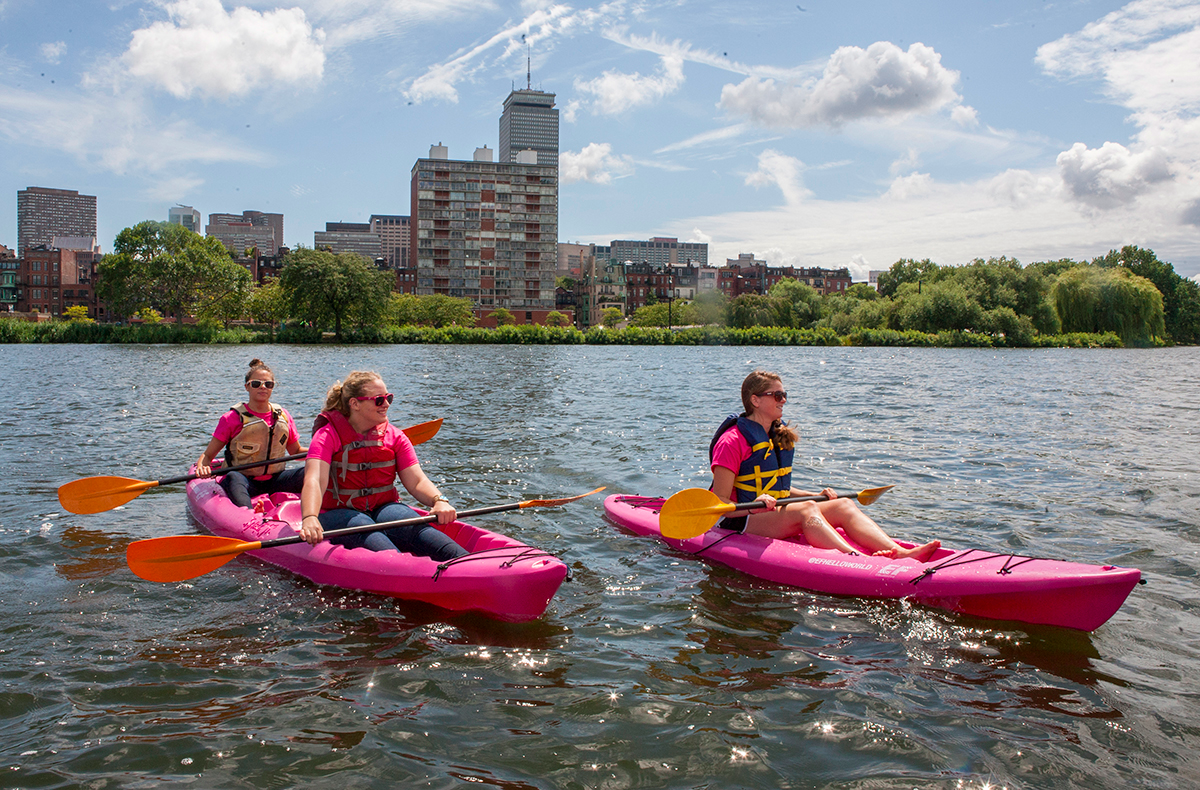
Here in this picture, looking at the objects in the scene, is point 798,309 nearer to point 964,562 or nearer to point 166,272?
point 166,272

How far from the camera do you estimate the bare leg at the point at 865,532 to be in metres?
5.62

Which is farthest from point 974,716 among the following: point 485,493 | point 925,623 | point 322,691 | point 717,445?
point 485,493

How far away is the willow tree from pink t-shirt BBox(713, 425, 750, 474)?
61706mm

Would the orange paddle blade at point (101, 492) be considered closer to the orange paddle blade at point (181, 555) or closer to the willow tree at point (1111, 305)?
the orange paddle blade at point (181, 555)

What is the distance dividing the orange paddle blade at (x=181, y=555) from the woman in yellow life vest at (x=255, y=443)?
1763 millimetres

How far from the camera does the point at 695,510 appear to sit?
596 centimetres

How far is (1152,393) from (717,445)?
74.5ft

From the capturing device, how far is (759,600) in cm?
570

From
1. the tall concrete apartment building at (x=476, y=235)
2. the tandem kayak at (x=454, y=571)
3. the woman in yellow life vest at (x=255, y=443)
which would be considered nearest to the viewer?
the tandem kayak at (x=454, y=571)

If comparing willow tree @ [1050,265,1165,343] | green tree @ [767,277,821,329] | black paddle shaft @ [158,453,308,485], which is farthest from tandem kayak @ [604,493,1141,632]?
green tree @ [767,277,821,329]

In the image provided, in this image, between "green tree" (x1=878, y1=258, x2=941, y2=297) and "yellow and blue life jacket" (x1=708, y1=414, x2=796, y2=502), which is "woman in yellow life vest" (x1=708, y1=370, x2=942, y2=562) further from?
"green tree" (x1=878, y1=258, x2=941, y2=297)

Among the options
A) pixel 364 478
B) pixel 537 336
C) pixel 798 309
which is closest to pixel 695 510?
pixel 364 478

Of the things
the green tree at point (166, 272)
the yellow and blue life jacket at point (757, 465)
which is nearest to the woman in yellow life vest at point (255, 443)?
the yellow and blue life jacket at point (757, 465)

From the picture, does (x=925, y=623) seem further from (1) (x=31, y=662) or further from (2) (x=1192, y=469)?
(2) (x=1192, y=469)
